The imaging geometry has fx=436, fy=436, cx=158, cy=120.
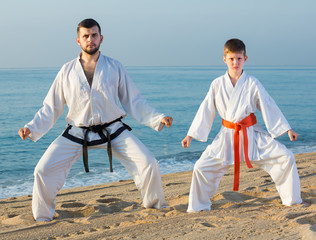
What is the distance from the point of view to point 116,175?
870cm

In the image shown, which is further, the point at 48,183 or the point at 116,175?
the point at 116,175

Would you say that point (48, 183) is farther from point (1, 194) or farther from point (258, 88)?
point (1, 194)

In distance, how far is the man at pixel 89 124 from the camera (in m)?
4.39

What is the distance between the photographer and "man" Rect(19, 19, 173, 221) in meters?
4.39

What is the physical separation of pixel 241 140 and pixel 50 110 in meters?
2.04

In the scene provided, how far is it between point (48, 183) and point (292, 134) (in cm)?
249

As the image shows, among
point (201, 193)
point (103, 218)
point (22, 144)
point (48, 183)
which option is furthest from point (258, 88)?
point (22, 144)

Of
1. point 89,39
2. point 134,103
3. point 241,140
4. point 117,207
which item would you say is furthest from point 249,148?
point 89,39

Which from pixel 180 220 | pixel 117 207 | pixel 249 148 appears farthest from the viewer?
pixel 117 207

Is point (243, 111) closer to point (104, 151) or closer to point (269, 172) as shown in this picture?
point (269, 172)

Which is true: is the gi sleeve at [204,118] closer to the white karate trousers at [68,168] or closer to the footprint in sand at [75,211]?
the white karate trousers at [68,168]

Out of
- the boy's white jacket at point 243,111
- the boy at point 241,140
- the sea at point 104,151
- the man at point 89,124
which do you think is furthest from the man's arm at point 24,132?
the sea at point 104,151

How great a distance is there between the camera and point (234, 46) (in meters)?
4.36

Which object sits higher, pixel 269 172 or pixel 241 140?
pixel 241 140
